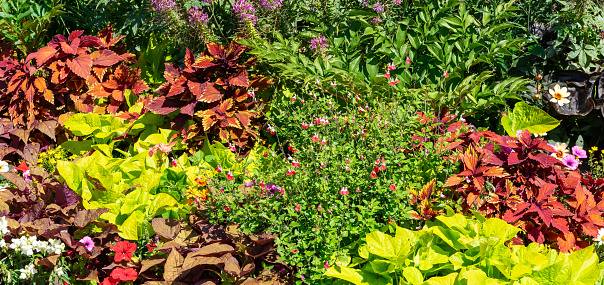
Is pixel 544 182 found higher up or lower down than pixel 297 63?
lower down

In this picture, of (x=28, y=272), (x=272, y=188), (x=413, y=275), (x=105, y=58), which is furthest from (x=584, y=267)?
(x=105, y=58)

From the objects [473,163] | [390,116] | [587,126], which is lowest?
[587,126]

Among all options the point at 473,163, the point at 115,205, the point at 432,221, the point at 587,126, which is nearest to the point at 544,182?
the point at 473,163

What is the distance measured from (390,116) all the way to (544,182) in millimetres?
791

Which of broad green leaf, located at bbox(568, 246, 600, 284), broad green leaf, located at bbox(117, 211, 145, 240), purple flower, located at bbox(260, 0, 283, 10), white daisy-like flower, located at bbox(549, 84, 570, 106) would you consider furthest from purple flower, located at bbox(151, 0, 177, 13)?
broad green leaf, located at bbox(568, 246, 600, 284)

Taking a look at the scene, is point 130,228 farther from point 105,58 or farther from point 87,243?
point 105,58

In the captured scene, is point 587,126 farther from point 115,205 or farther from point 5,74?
point 5,74

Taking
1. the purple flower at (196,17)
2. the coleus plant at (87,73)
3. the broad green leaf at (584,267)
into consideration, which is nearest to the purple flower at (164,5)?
the purple flower at (196,17)

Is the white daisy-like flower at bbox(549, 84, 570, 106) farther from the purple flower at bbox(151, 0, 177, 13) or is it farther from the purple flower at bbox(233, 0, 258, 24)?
the purple flower at bbox(151, 0, 177, 13)

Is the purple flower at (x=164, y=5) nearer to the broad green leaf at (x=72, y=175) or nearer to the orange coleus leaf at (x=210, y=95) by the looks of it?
the orange coleus leaf at (x=210, y=95)

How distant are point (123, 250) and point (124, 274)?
0.11 m

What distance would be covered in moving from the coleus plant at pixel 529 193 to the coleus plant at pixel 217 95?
147cm

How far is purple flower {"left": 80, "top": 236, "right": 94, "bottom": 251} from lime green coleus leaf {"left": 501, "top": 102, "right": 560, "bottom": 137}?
2260 mm

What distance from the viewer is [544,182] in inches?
90.8
